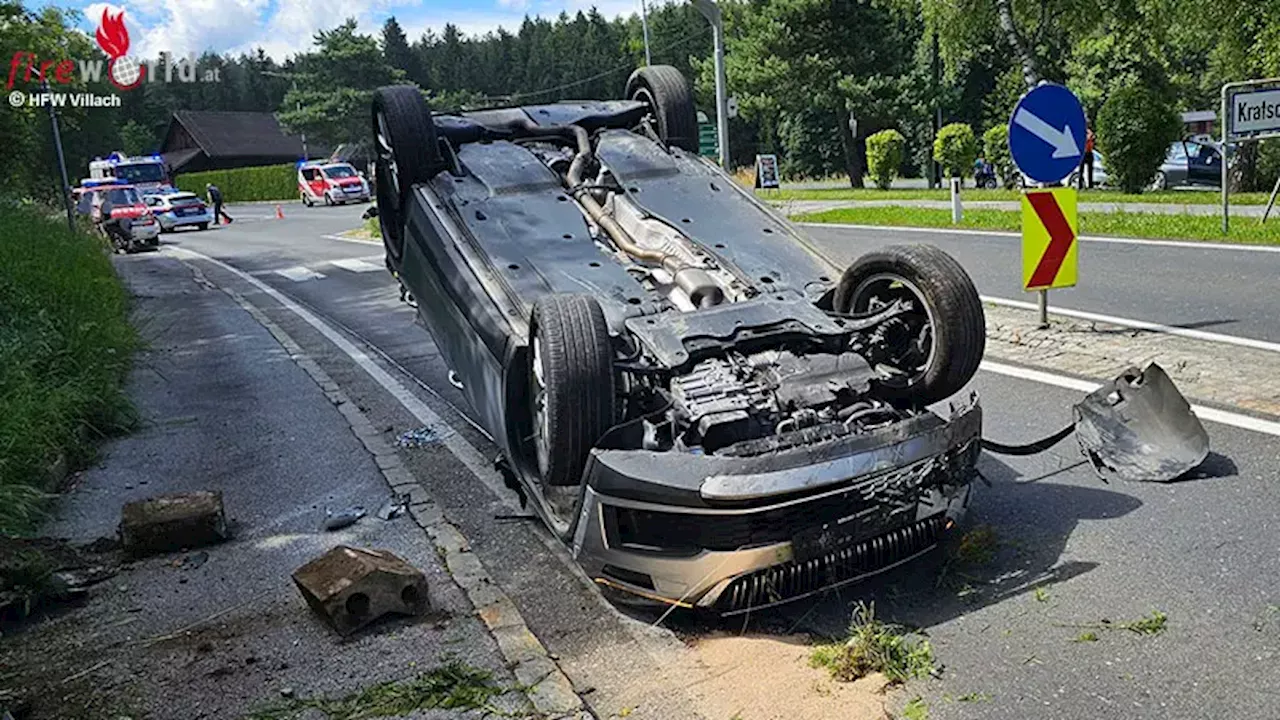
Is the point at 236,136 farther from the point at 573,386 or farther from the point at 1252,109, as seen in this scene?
the point at 573,386

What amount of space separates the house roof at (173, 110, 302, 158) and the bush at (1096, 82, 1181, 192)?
59.6 metres

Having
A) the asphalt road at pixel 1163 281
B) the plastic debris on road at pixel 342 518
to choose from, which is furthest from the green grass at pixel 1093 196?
the plastic debris on road at pixel 342 518

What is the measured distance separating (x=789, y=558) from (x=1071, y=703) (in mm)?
969

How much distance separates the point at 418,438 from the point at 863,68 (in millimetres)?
33085

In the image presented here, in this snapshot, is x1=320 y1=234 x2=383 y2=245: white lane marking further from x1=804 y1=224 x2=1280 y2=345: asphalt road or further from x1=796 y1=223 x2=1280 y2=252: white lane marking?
x1=804 y1=224 x2=1280 y2=345: asphalt road

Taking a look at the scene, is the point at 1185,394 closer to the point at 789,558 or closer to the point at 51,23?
the point at 789,558

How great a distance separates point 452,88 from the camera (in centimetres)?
8900

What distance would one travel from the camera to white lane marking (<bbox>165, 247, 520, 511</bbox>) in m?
5.76

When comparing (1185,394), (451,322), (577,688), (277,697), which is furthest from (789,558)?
(1185,394)

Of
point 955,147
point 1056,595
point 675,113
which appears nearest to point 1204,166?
point 955,147

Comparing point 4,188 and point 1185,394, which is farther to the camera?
point 4,188

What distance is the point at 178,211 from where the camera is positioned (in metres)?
33.4

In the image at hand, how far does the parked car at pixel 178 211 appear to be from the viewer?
3297 cm

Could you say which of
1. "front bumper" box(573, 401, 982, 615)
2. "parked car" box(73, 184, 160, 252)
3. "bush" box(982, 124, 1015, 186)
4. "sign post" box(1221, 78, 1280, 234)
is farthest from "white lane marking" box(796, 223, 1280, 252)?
"parked car" box(73, 184, 160, 252)
